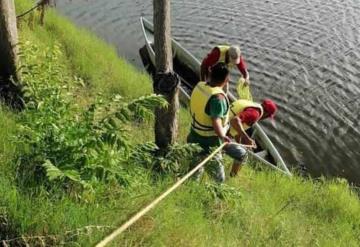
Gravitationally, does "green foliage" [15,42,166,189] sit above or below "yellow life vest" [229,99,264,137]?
above

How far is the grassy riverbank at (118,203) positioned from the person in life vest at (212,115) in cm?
43

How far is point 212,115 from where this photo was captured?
5.89 meters

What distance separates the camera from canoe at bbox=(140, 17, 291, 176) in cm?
994

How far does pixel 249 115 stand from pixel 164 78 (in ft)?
4.61

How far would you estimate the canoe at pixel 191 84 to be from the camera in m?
9.94

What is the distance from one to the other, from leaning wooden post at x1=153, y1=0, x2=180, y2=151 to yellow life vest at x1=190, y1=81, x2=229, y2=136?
47cm

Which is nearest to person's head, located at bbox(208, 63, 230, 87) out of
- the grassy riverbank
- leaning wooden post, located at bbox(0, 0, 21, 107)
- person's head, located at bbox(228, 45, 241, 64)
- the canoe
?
the grassy riverbank

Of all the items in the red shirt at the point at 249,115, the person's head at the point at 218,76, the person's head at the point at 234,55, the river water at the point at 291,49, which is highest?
the person's head at the point at 218,76

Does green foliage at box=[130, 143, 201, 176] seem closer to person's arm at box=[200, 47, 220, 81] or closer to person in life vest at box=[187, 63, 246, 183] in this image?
person in life vest at box=[187, 63, 246, 183]

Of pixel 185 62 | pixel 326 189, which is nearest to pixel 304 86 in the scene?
pixel 185 62

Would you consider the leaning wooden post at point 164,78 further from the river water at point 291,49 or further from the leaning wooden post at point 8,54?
the river water at point 291,49

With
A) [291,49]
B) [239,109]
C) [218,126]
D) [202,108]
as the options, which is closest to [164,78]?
[202,108]

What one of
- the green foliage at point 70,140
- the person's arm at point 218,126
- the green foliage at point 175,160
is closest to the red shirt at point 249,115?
the green foliage at point 175,160

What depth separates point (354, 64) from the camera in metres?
15.0
